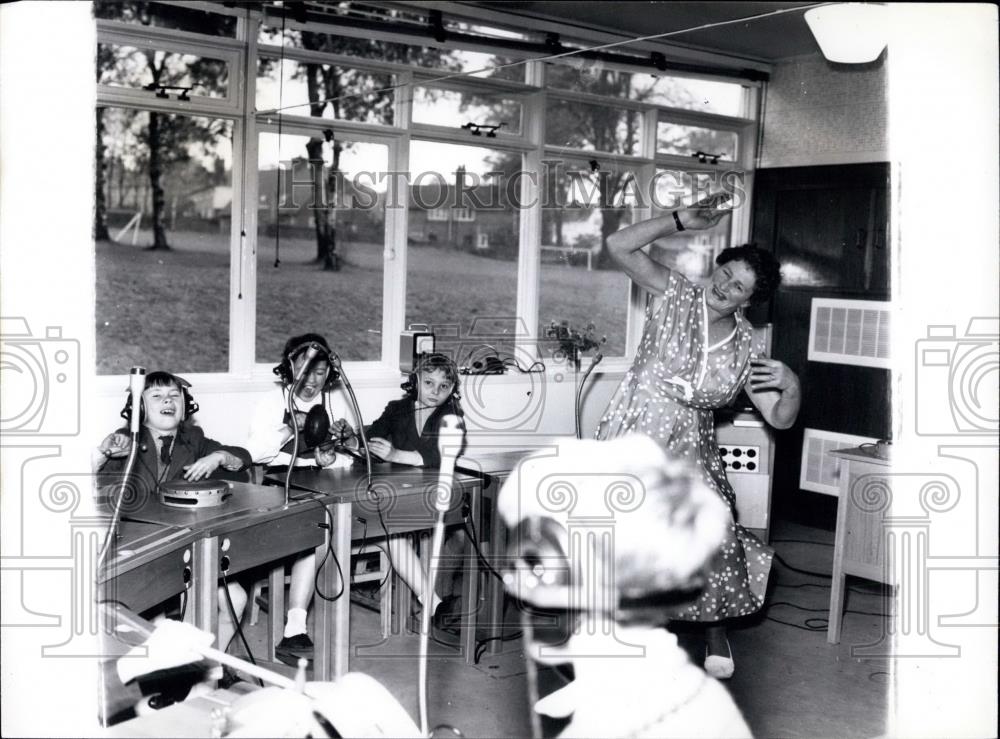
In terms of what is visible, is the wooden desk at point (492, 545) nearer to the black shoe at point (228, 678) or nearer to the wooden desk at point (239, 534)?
the wooden desk at point (239, 534)

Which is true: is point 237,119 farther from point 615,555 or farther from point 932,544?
point 932,544

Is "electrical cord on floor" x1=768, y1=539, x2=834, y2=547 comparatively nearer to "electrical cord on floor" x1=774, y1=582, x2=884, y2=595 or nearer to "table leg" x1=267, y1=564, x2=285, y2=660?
"electrical cord on floor" x1=774, y1=582, x2=884, y2=595

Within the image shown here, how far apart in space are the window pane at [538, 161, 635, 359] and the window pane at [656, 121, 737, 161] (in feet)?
1.12

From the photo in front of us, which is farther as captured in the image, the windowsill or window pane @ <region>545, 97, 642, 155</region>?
window pane @ <region>545, 97, 642, 155</region>

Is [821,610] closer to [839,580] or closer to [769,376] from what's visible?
[839,580]

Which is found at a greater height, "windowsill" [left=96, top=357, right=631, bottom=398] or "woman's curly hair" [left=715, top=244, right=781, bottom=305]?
"woman's curly hair" [left=715, top=244, right=781, bottom=305]

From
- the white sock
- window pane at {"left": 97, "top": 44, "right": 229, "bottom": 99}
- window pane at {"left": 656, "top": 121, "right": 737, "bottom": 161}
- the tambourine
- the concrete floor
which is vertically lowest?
the concrete floor

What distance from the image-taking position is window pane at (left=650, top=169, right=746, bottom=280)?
20.6 ft

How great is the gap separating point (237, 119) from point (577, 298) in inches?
92.2

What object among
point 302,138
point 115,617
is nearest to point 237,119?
point 302,138

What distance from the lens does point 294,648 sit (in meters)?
3.65
